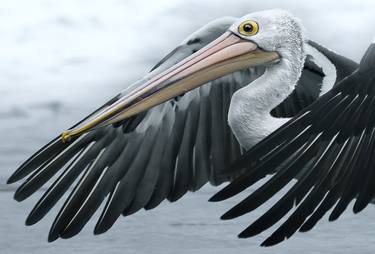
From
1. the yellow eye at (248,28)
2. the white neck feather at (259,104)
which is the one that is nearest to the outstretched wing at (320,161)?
the white neck feather at (259,104)

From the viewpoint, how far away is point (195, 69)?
873 cm

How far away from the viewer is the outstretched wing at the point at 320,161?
698 centimetres

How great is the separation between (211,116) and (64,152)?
153cm

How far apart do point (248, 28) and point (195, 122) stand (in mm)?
1651

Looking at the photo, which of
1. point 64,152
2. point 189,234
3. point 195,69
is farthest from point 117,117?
point 189,234

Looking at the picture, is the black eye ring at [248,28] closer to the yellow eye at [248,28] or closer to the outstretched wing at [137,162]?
the yellow eye at [248,28]

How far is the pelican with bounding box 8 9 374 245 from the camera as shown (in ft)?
27.5

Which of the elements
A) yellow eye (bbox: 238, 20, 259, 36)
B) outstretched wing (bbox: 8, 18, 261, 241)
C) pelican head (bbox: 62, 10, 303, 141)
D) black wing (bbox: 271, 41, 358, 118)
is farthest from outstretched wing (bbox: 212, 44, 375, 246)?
outstretched wing (bbox: 8, 18, 261, 241)

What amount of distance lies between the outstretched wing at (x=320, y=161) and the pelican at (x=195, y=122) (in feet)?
0.05

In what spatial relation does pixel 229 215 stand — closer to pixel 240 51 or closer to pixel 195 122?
pixel 240 51

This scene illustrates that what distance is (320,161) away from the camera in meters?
7.27

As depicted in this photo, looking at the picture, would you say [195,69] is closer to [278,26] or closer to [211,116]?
[278,26]

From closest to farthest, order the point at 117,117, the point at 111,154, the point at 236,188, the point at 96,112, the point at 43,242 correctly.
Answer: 1. the point at 236,188
2. the point at 117,117
3. the point at 96,112
4. the point at 111,154
5. the point at 43,242

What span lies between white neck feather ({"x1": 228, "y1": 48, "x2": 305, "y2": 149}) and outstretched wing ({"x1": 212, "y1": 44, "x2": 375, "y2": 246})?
1019 millimetres
